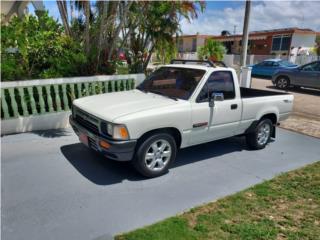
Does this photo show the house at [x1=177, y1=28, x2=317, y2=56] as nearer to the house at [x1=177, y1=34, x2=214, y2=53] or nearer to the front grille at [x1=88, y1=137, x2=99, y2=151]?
the house at [x1=177, y1=34, x2=214, y2=53]

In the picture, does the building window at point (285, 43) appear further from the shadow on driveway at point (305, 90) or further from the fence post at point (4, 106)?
the fence post at point (4, 106)

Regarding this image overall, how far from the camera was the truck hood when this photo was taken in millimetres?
3832

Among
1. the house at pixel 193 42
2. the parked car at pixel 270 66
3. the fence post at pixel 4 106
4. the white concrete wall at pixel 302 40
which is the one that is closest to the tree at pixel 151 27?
the fence post at pixel 4 106

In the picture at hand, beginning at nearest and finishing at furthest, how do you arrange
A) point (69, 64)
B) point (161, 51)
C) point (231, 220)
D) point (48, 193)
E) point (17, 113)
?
1. point (231, 220)
2. point (48, 193)
3. point (17, 113)
4. point (69, 64)
5. point (161, 51)

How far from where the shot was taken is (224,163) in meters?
4.88

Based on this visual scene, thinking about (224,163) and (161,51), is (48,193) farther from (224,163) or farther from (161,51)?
(161,51)

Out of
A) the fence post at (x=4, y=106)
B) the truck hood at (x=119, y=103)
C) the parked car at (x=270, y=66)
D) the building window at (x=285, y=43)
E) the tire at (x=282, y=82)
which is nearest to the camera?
the truck hood at (x=119, y=103)

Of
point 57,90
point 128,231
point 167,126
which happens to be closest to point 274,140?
point 167,126

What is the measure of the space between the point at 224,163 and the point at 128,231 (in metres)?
2.38

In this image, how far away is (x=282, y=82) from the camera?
1453cm

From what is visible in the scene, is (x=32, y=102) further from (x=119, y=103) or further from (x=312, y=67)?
(x=312, y=67)

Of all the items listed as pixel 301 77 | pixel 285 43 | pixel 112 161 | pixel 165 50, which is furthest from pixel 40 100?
pixel 285 43

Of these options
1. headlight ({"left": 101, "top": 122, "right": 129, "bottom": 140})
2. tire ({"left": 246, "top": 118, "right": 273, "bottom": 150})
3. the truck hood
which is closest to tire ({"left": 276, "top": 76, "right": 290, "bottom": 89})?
tire ({"left": 246, "top": 118, "right": 273, "bottom": 150})

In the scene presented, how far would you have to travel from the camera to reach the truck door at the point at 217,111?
14.3 ft
